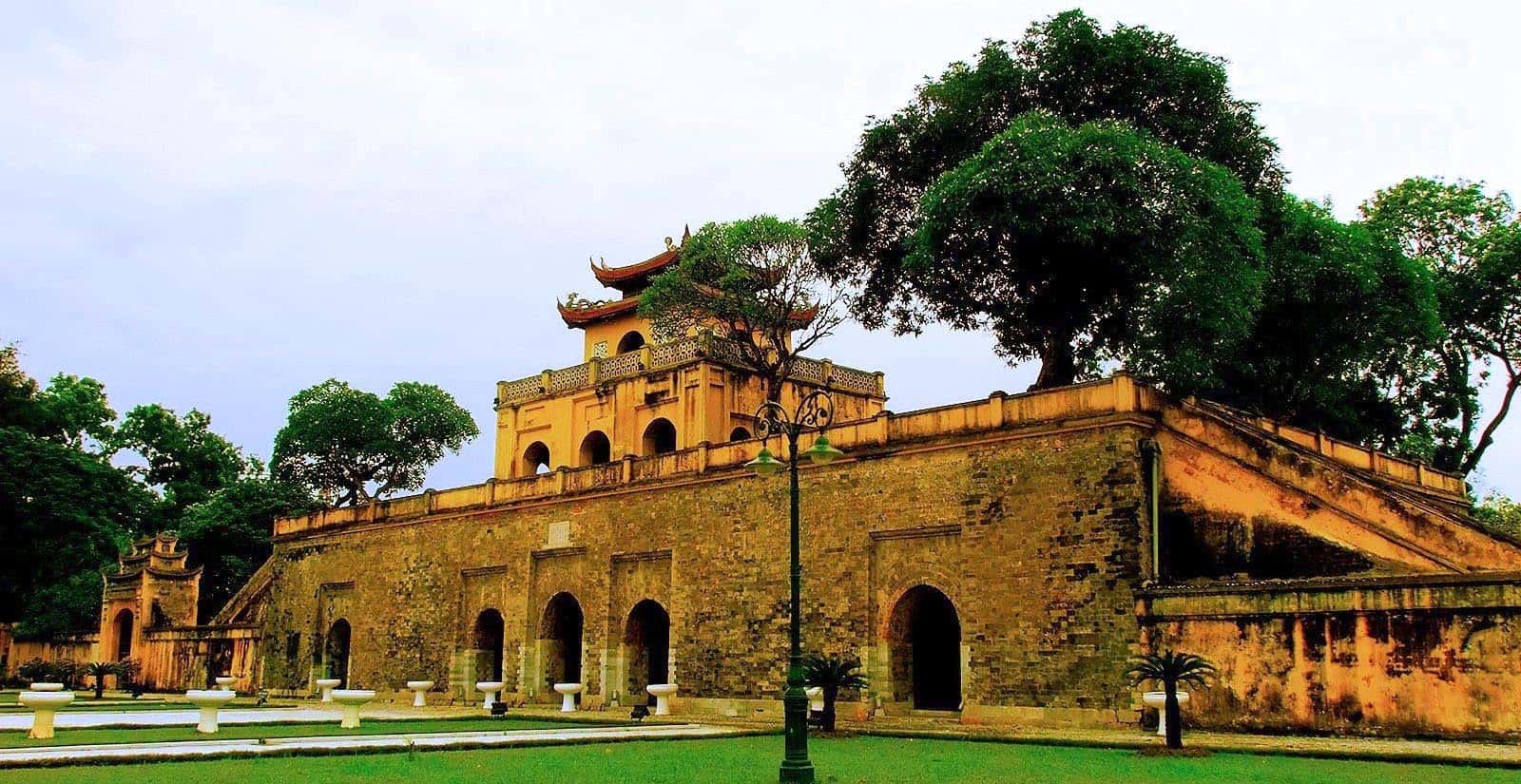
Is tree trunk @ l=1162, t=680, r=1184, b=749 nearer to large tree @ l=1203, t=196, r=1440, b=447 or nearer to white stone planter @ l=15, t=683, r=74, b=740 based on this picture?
large tree @ l=1203, t=196, r=1440, b=447

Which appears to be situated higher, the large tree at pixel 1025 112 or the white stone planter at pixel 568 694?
the large tree at pixel 1025 112

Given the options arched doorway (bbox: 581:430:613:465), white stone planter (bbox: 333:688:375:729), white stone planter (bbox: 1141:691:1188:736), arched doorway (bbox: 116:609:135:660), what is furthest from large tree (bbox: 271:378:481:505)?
white stone planter (bbox: 1141:691:1188:736)

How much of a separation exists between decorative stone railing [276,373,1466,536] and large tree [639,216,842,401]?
2.94 metres

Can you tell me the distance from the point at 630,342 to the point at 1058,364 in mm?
15163

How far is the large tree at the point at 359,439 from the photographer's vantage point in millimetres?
45688

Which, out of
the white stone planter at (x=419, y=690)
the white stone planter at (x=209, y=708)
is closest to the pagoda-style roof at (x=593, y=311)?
the white stone planter at (x=419, y=690)

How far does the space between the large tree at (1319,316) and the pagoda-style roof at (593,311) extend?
50.6ft

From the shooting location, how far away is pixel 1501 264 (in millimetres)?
27469

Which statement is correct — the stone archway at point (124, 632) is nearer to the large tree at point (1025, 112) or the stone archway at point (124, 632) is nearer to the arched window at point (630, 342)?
the arched window at point (630, 342)

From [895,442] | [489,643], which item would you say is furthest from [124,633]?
[895,442]

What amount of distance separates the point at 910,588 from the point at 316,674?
18.4m

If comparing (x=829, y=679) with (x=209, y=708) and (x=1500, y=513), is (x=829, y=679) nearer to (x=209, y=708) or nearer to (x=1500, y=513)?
(x=209, y=708)

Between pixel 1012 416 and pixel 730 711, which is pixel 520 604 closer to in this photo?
pixel 730 711

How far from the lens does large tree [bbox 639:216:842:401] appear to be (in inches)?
1107
